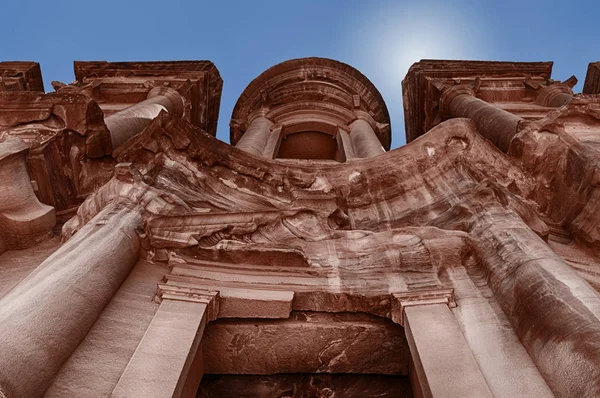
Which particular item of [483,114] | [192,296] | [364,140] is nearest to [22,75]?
[364,140]

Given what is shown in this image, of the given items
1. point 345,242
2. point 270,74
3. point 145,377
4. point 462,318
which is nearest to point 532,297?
point 462,318

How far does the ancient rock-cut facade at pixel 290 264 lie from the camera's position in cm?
378

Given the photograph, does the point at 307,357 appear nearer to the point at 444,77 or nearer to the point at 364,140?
the point at 364,140

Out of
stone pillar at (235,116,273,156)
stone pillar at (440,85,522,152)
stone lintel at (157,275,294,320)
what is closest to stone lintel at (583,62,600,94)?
stone pillar at (440,85,522,152)

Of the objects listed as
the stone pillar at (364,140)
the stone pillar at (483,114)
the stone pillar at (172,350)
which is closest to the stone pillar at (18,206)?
the stone pillar at (172,350)

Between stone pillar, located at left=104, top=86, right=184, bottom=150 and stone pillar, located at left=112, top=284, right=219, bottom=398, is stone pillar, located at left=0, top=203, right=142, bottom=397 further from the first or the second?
stone pillar, located at left=104, top=86, right=184, bottom=150

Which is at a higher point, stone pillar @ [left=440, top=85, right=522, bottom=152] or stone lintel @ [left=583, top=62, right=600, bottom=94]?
stone lintel @ [left=583, top=62, right=600, bottom=94]

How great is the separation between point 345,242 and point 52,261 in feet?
9.72

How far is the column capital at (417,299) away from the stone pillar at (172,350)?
165 centimetres

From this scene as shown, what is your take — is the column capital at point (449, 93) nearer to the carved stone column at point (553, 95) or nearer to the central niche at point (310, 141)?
the carved stone column at point (553, 95)

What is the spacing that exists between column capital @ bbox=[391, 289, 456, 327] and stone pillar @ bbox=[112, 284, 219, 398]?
165 cm

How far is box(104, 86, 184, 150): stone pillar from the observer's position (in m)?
8.97

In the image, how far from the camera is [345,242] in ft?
19.0

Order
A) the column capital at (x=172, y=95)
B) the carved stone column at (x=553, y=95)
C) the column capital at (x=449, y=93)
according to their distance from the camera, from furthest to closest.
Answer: the column capital at (x=449, y=93) < the carved stone column at (x=553, y=95) < the column capital at (x=172, y=95)
